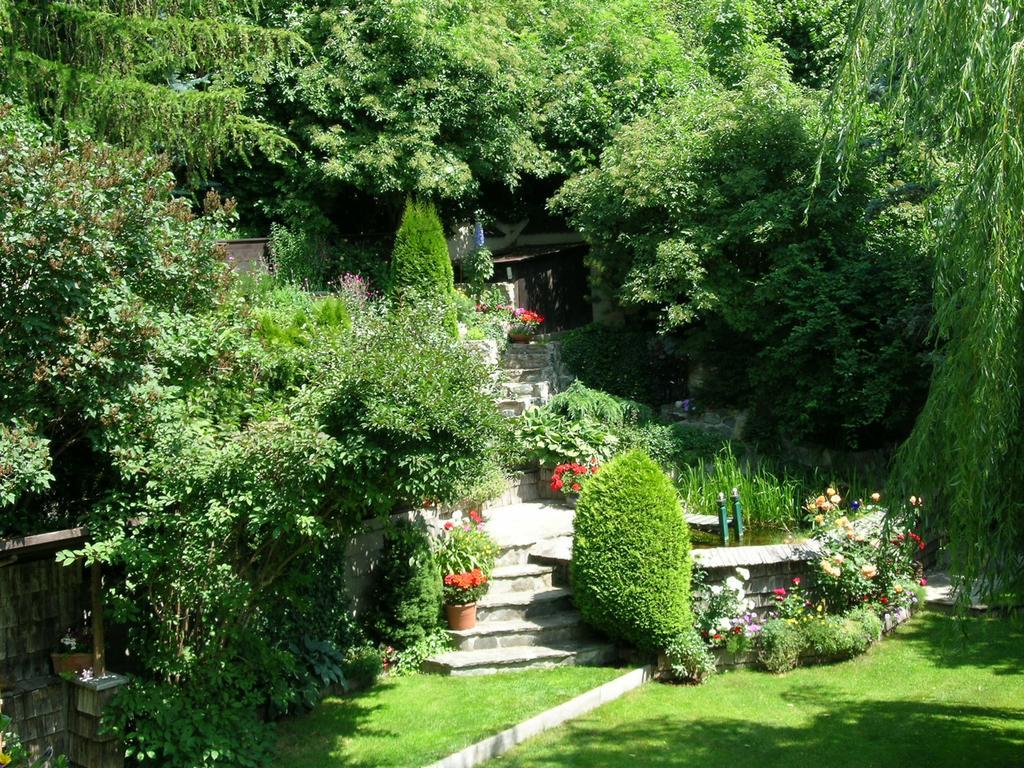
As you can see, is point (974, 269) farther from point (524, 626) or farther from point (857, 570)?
point (524, 626)

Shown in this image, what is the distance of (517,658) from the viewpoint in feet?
30.0

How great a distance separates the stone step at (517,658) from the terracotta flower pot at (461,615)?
27 centimetres

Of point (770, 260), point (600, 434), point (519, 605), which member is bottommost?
point (519, 605)

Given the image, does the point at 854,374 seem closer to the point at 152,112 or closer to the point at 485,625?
the point at 485,625

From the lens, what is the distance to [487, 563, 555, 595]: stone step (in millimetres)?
10195

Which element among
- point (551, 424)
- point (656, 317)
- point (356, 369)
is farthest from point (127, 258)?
point (656, 317)

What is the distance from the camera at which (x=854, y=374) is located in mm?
12148

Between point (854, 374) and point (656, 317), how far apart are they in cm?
415

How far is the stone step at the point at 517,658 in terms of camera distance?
29.7ft

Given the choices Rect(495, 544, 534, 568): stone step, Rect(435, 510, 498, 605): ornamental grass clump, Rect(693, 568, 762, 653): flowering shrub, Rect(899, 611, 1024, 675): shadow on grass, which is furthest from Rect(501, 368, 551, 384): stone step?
Rect(899, 611, 1024, 675): shadow on grass

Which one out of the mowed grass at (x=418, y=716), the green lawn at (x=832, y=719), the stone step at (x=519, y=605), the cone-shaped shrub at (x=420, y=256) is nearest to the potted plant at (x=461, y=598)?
the stone step at (x=519, y=605)

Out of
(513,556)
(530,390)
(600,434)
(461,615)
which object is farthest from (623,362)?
(461,615)

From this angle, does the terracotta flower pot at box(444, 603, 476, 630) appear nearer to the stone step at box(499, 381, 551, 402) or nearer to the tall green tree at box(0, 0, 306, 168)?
the stone step at box(499, 381, 551, 402)

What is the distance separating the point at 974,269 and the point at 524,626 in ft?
18.3
